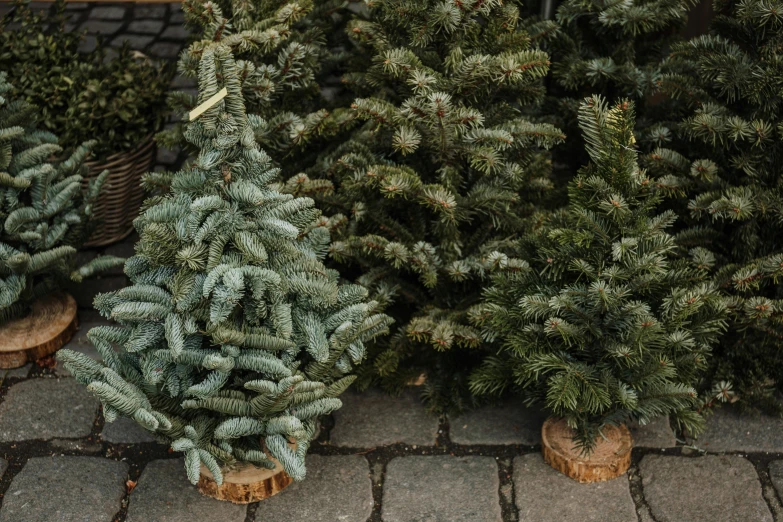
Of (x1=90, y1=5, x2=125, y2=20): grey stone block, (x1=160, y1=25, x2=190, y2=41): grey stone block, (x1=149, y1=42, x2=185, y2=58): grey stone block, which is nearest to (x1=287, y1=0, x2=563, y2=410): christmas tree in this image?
(x1=149, y1=42, x2=185, y2=58): grey stone block

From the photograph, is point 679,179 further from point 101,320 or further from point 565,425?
point 101,320

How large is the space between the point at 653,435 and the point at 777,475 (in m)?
0.48

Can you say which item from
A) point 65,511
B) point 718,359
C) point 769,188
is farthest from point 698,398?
point 65,511

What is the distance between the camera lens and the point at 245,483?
318 centimetres

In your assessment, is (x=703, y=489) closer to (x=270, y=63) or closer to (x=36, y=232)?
(x=270, y=63)

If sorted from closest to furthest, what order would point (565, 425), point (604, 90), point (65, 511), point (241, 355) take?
point (241, 355) < point (65, 511) < point (565, 425) < point (604, 90)

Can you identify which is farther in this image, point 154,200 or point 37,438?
point 37,438

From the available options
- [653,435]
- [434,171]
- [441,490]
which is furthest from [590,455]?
[434,171]

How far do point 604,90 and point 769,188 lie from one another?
94cm

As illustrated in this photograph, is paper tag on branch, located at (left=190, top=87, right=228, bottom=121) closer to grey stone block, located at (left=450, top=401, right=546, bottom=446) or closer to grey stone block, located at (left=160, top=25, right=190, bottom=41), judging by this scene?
grey stone block, located at (left=450, top=401, right=546, bottom=446)

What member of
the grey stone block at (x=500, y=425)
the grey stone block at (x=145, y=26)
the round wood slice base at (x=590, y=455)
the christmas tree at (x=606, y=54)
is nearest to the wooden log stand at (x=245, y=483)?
the grey stone block at (x=500, y=425)

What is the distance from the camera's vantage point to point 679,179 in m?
3.51

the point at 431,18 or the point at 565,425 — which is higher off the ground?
the point at 431,18

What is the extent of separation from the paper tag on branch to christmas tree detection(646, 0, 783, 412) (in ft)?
5.95
